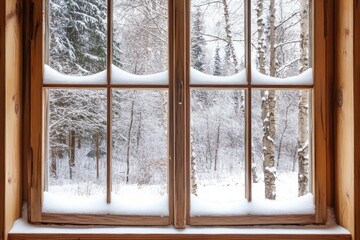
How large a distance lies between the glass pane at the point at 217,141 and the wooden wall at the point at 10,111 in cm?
64

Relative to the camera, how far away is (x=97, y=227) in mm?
1606

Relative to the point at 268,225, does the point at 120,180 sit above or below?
above

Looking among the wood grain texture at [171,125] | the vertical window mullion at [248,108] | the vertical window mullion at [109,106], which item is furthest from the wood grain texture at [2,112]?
the vertical window mullion at [248,108]

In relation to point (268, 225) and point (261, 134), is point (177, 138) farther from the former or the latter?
point (268, 225)

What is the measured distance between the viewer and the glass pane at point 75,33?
1.64m

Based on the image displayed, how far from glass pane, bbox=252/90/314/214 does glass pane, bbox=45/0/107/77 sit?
62cm

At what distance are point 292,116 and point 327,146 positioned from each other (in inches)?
6.8

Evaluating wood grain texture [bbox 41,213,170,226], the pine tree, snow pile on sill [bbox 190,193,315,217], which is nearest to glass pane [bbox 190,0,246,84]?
the pine tree

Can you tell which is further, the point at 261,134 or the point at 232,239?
the point at 261,134

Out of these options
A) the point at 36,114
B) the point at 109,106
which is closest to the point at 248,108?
the point at 109,106

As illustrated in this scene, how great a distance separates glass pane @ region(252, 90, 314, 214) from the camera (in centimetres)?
164

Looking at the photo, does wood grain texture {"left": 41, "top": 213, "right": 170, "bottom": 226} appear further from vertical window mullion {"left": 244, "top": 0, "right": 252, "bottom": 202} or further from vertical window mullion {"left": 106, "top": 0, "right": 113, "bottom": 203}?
vertical window mullion {"left": 244, "top": 0, "right": 252, "bottom": 202}

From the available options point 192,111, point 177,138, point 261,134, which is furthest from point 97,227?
point 261,134

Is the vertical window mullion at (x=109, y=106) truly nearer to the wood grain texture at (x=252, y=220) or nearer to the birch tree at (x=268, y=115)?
the wood grain texture at (x=252, y=220)
